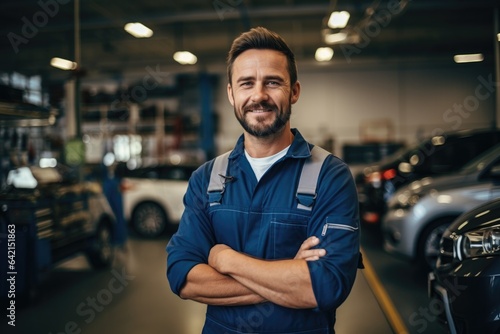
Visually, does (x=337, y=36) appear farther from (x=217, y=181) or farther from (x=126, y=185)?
(x=217, y=181)

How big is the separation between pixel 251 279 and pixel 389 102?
1546 cm

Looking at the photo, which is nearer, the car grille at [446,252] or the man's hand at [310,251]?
the man's hand at [310,251]

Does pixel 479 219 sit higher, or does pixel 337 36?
pixel 337 36

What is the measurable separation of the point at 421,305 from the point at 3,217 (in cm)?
386

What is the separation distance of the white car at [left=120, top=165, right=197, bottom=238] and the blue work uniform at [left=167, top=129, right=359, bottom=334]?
6556mm

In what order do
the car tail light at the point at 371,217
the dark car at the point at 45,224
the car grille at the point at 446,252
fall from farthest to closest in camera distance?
the car tail light at the point at 371,217 → the dark car at the point at 45,224 → the car grille at the point at 446,252

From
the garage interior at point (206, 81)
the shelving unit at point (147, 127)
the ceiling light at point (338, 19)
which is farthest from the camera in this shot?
the shelving unit at point (147, 127)

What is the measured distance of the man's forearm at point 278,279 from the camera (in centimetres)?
152

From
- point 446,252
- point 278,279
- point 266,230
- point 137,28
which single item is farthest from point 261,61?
point 137,28

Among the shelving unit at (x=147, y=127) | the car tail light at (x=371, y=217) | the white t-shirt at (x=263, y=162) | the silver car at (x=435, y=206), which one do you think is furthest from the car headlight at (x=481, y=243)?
the shelving unit at (x=147, y=127)

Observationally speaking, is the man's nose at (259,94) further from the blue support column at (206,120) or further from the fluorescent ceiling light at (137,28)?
the blue support column at (206,120)

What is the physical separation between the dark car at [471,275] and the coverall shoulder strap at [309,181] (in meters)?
1.26

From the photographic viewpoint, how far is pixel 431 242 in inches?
202

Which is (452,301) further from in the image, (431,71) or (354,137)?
(431,71)
